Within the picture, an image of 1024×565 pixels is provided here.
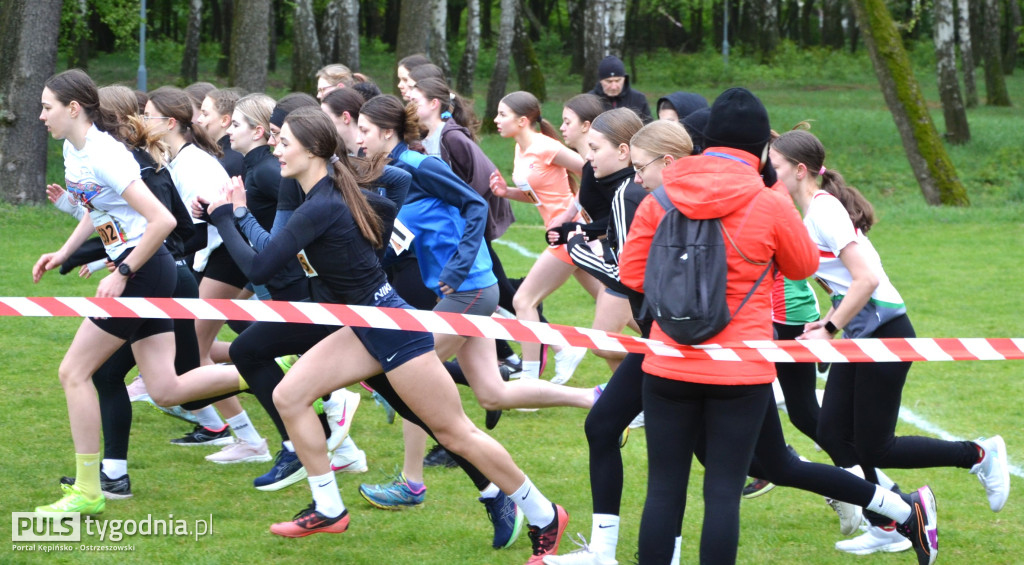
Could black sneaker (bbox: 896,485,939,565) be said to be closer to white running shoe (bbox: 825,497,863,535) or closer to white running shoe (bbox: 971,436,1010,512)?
white running shoe (bbox: 825,497,863,535)

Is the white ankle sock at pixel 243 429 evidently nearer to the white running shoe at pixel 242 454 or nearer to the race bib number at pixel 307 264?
the white running shoe at pixel 242 454

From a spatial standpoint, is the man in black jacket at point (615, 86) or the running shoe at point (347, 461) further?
the man in black jacket at point (615, 86)

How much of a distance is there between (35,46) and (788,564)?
42.3 feet

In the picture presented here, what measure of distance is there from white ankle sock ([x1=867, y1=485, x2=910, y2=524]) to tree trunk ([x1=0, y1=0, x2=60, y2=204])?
13.0 meters

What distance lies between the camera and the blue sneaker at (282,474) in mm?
5836

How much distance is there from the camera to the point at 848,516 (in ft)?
16.9

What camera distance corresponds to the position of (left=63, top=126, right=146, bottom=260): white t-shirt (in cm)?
507

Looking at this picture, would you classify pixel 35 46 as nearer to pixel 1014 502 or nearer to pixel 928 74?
pixel 1014 502

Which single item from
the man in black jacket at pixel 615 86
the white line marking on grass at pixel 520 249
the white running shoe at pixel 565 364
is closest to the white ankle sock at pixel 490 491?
the white running shoe at pixel 565 364

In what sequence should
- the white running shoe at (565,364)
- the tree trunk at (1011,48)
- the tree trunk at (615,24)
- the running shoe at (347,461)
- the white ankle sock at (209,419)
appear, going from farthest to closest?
the tree trunk at (1011,48)
the tree trunk at (615,24)
the white running shoe at (565,364)
the white ankle sock at (209,419)
the running shoe at (347,461)

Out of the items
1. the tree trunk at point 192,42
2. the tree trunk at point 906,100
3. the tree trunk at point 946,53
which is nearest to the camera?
the tree trunk at point 906,100

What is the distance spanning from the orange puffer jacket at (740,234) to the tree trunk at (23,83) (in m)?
12.9

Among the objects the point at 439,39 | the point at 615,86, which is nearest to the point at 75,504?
the point at 615,86

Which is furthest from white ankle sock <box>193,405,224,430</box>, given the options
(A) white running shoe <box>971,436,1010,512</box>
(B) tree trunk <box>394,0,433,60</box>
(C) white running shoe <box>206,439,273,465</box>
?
(B) tree trunk <box>394,0,433,60</box>
